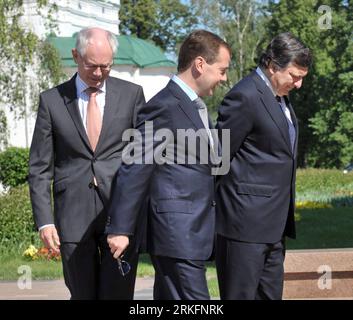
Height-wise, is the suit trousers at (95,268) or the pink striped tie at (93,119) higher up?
the pink striped tie at (93,119)

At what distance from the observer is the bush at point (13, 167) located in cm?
2302

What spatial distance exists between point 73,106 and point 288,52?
4.05ft

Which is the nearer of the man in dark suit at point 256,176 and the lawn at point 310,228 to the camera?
the man in dark suit at point 256,176

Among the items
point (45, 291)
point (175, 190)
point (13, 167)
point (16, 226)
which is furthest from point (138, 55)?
point (175, 190)

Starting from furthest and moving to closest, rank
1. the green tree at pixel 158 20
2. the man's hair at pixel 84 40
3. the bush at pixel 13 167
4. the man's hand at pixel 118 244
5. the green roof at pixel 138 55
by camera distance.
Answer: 1. the green tree at pixel 158 20
2. the green roof at pixel 138 55
3. the bush at pixel 13 167
4. the man's hair at pixel 84 40
5. the man's hand at pixel 118 244

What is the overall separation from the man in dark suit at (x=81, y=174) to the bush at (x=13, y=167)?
60.1 feet

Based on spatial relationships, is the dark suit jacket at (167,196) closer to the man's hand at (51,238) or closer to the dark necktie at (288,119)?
the man's hand at (51,238)

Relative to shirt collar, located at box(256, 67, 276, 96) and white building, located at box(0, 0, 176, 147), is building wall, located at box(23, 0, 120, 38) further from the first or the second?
shirt collar, located at box(256, 67, 276, 96)

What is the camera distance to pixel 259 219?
4758 mm

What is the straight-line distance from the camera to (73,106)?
16.0ft

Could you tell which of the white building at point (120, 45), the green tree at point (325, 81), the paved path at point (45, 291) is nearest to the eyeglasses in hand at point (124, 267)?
the paved path at point (45, 291)

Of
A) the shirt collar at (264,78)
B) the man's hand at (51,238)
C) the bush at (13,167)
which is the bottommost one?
the bush at (13,167)

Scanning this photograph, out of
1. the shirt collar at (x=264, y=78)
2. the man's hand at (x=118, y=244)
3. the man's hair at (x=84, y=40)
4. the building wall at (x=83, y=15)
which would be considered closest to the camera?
the man's hand at (x=118, y=244)

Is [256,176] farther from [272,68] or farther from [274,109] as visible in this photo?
[272,68]
